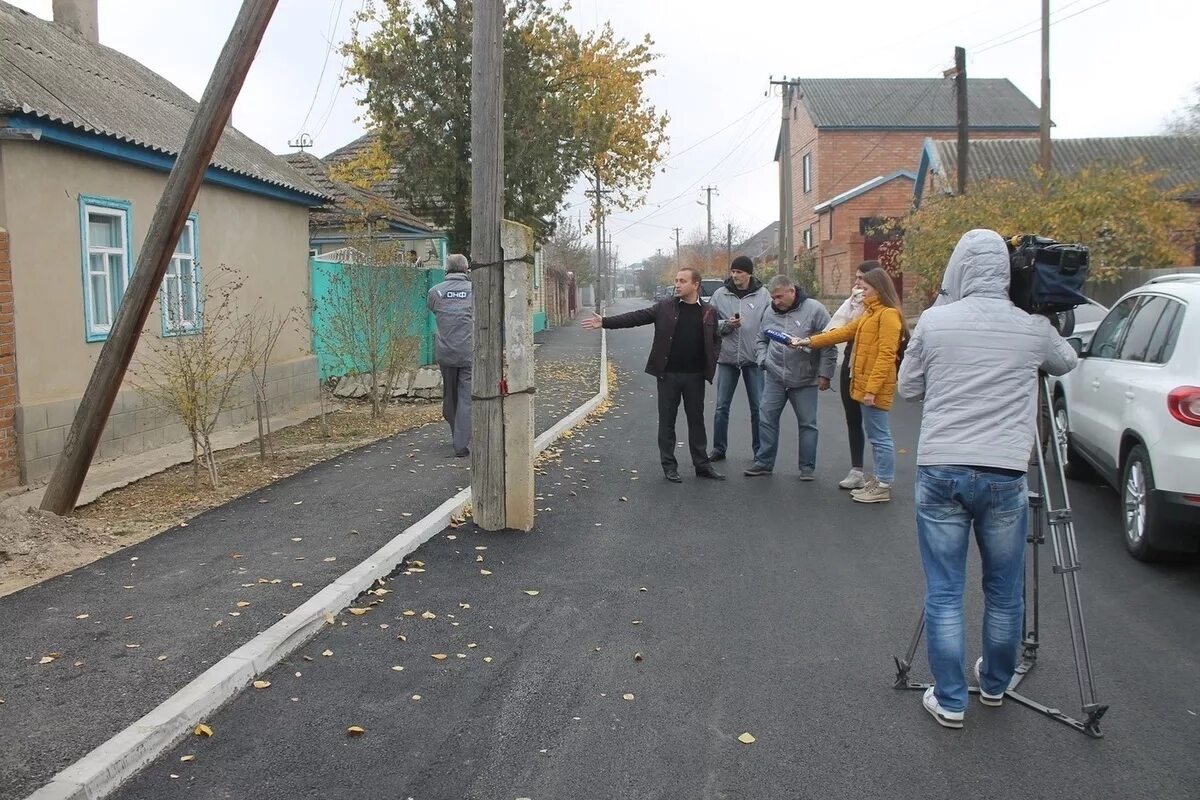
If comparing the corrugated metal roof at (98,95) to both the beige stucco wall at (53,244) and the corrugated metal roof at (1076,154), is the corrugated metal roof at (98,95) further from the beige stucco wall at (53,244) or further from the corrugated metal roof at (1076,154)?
the corrugated metal roof at (1076,154)

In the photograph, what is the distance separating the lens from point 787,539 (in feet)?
23.2

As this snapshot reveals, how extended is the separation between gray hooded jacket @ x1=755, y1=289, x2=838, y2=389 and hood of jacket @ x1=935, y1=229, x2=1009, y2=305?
4.76 metres

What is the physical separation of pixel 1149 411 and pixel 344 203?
17630mm

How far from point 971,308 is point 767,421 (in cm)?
532

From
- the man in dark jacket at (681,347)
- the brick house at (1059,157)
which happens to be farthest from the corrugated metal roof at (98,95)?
the brick house at (1059,157)

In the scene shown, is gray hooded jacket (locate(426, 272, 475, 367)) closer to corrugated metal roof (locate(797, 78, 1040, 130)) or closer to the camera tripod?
the camera tripod

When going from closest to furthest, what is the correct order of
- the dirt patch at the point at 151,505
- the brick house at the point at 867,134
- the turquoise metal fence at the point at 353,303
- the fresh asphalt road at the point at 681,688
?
the fresh asphalt road at the point at 681,688 < the dirt patch at the point at 151,505 < the turquoise metal fence at the point at 353,303 < the brick house at the point at 867,134

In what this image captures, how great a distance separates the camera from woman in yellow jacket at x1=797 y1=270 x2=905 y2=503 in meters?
7.98

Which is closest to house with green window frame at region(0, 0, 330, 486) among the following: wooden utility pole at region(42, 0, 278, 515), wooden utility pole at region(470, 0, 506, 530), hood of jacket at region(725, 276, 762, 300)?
A: wooden utility pole at region(42, 0, 278, 515)

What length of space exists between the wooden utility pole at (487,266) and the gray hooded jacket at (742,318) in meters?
2.97

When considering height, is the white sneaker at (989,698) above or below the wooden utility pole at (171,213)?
below

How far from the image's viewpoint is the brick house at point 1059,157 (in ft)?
97.7

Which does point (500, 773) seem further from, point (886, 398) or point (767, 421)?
point (767, 421)

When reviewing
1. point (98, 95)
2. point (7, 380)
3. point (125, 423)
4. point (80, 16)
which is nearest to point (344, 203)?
point (80, 16)
